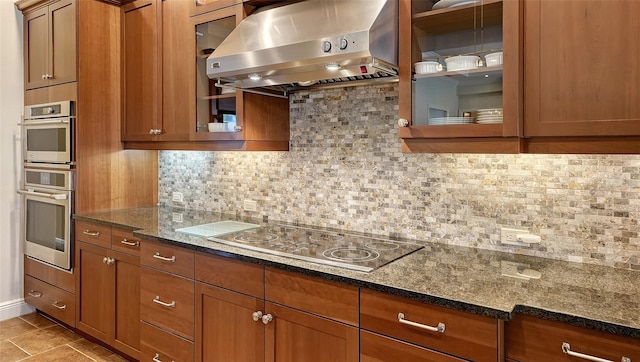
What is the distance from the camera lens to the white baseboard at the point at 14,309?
11.5 feet

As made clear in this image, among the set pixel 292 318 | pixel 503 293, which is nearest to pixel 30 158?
pixel 292 318

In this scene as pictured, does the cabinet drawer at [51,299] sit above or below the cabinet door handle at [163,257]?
below

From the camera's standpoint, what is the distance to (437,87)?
186cm

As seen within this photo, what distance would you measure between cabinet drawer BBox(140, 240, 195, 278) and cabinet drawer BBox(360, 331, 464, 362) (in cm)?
102

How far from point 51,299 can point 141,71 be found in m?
1.83

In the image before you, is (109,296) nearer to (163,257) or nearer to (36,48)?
(163,257)

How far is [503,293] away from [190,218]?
2.10 metres

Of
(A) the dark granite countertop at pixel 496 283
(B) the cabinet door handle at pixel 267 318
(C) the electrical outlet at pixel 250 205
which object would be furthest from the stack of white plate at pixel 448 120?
(C) the electrical outlet at pixel 250 205

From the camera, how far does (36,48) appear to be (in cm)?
345

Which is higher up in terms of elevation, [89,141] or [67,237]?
[89,141]

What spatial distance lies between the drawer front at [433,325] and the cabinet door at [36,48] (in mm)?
3061

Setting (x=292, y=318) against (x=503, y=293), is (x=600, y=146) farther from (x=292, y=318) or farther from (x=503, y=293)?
(x=292, y=318)

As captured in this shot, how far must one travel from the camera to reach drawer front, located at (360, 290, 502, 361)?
139 centimetres

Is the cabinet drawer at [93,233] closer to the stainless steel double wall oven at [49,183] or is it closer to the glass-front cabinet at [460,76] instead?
the stainless steel double wall oven at [49,183]
